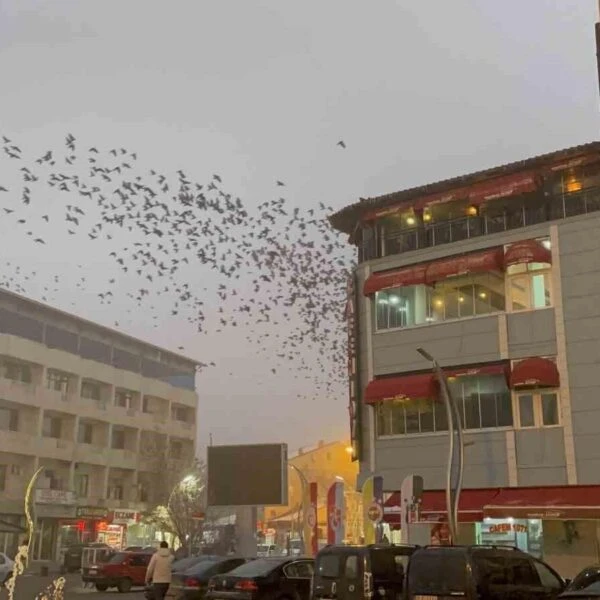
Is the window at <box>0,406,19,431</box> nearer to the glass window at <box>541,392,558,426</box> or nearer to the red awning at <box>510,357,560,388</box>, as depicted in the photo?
the red awning at <box>510,357,560,388</box>

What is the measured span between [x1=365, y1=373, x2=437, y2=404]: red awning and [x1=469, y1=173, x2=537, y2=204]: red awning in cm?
608

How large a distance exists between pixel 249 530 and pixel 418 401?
26.0 feet

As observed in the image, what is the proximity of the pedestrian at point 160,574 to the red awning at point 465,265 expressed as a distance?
14156 millimetres

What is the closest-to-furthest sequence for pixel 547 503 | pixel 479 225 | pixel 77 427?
pixel 547 503 → pixel 479 225 → pixel 77 427

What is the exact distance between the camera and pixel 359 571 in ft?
53.4

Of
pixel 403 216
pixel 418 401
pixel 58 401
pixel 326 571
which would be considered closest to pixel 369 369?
pixel 418 401

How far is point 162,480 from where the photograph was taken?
63.3 m

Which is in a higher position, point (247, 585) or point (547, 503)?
point (547, 503)

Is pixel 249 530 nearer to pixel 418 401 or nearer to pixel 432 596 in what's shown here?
pixel 418 401

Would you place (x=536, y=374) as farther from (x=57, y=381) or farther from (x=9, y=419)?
(x=57, y=381)

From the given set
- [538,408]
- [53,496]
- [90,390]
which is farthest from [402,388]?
[90,390]

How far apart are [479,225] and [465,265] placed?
212cm

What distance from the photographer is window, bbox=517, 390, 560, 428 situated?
2723 centimetres

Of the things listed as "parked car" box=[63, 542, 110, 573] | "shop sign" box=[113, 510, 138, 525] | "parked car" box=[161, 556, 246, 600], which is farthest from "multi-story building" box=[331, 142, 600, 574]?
"shop sign" box=[113, 510, 138, 525]
